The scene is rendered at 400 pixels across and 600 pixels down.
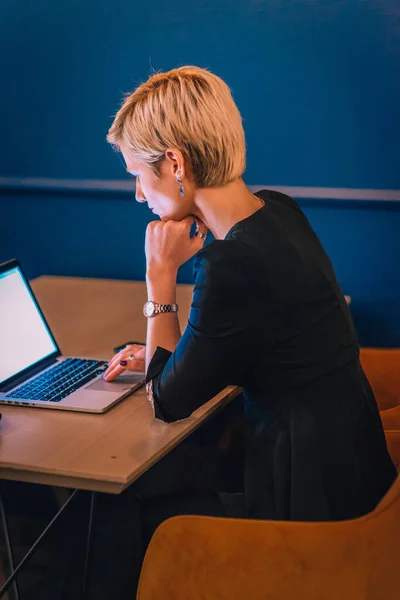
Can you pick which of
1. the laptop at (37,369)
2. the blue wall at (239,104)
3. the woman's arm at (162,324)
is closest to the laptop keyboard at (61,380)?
the laptop at (37,369)

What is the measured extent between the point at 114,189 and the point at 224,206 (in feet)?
4.22

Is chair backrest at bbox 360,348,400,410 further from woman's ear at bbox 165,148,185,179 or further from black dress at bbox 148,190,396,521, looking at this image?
woman's ear at bbox 165,148,185,179

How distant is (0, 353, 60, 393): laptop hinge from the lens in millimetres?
1899

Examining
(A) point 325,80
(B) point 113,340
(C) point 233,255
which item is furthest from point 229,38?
(C) point 233,255

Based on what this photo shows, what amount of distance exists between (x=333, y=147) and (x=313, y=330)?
1.30 m

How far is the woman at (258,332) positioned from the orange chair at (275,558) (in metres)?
0.17

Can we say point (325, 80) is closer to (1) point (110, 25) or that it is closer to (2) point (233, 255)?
(1) point (110, 25)

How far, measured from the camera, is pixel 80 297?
2.73m

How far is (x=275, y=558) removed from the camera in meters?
1.40

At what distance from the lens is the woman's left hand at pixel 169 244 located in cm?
184

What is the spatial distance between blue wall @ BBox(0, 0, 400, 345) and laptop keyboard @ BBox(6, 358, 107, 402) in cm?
100

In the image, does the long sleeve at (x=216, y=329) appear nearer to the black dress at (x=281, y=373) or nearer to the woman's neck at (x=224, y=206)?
the black dress at (x=281, y=373)

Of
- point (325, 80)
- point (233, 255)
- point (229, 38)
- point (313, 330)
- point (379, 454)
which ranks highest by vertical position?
point (229, 38)

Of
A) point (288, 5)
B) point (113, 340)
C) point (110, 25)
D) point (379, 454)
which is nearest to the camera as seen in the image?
point (379, 454)
